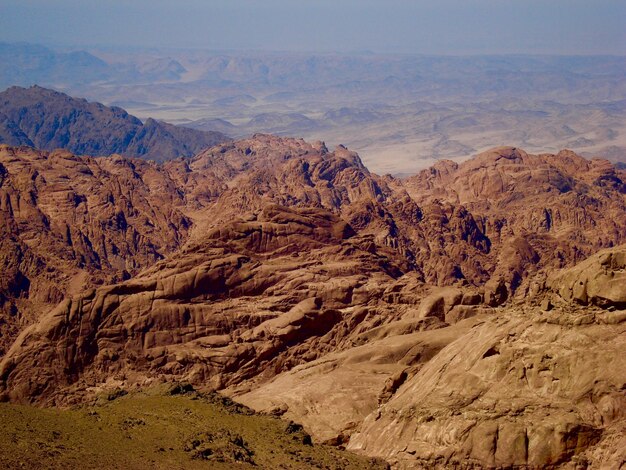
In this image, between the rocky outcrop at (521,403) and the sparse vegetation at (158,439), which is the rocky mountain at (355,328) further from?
the sparse vegetation at (158,439)

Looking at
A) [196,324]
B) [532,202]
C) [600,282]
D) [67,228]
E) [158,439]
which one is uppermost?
[600,282]

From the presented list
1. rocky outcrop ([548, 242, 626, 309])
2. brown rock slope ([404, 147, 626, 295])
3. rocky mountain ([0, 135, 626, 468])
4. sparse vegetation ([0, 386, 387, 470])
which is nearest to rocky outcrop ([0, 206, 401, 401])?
rocky mountain ([0, 135, 626, 468])

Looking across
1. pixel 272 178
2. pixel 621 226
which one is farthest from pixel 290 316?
pixel 272 178

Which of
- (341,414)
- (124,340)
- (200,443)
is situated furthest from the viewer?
(124,340)

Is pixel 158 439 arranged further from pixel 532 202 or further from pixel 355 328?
pixel 532 202

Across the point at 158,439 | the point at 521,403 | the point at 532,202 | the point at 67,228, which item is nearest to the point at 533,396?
the point at 521,403

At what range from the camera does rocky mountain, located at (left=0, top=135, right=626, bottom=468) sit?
30906 millimetres

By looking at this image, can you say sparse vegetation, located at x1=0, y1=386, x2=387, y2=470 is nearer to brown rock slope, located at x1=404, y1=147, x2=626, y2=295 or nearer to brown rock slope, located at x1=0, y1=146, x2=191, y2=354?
brown rock slope, located at x1=0, y1=146, x2=191, y2=354

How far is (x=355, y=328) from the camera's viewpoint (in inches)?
2005

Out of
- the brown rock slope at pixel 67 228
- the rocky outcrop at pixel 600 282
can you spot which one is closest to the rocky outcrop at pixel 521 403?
the rocky outcrop at pixel 600 282

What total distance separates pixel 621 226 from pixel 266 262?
251 ft

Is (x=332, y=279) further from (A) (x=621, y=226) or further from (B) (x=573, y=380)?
(A) (x=621, y=226)

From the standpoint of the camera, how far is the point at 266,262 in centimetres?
5769

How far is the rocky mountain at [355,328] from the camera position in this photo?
3091 centimetres
